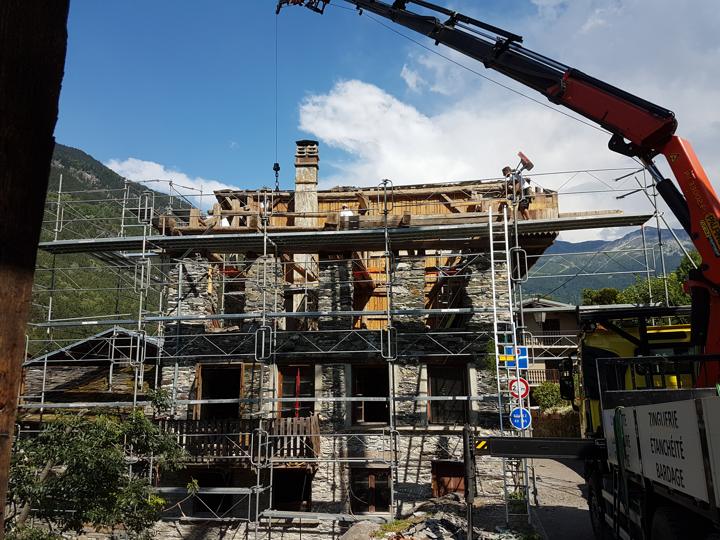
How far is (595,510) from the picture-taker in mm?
10367

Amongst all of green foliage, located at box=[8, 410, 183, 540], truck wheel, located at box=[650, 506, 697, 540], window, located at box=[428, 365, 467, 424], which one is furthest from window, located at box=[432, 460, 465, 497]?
truck wheel, located at box=[650, 506, 697, 540]

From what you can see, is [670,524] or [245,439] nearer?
[670,524]

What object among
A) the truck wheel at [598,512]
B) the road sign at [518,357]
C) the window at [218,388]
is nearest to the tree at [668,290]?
the road sign at [518,357]

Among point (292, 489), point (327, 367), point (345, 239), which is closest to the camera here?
point (292, 489)

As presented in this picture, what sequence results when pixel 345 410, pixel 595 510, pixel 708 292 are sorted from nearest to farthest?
pixel 708 292, pixel 595 510, pixel 345 410

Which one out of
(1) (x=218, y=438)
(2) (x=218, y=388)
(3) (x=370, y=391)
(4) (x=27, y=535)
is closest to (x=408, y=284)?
(3) (x=370, y=391)

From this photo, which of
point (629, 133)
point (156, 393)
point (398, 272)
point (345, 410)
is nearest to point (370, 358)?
point (345, 410)

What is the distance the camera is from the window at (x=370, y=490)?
1529 cm

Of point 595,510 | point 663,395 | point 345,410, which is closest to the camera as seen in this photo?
point 663,395

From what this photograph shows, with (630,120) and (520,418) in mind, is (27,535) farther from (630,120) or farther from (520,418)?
(630,120)

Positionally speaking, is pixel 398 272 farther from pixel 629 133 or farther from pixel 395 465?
pixel 629 133

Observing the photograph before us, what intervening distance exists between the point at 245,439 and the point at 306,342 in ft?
10.7

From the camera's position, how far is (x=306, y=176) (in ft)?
72.8

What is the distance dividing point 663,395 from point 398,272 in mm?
A: 9939
